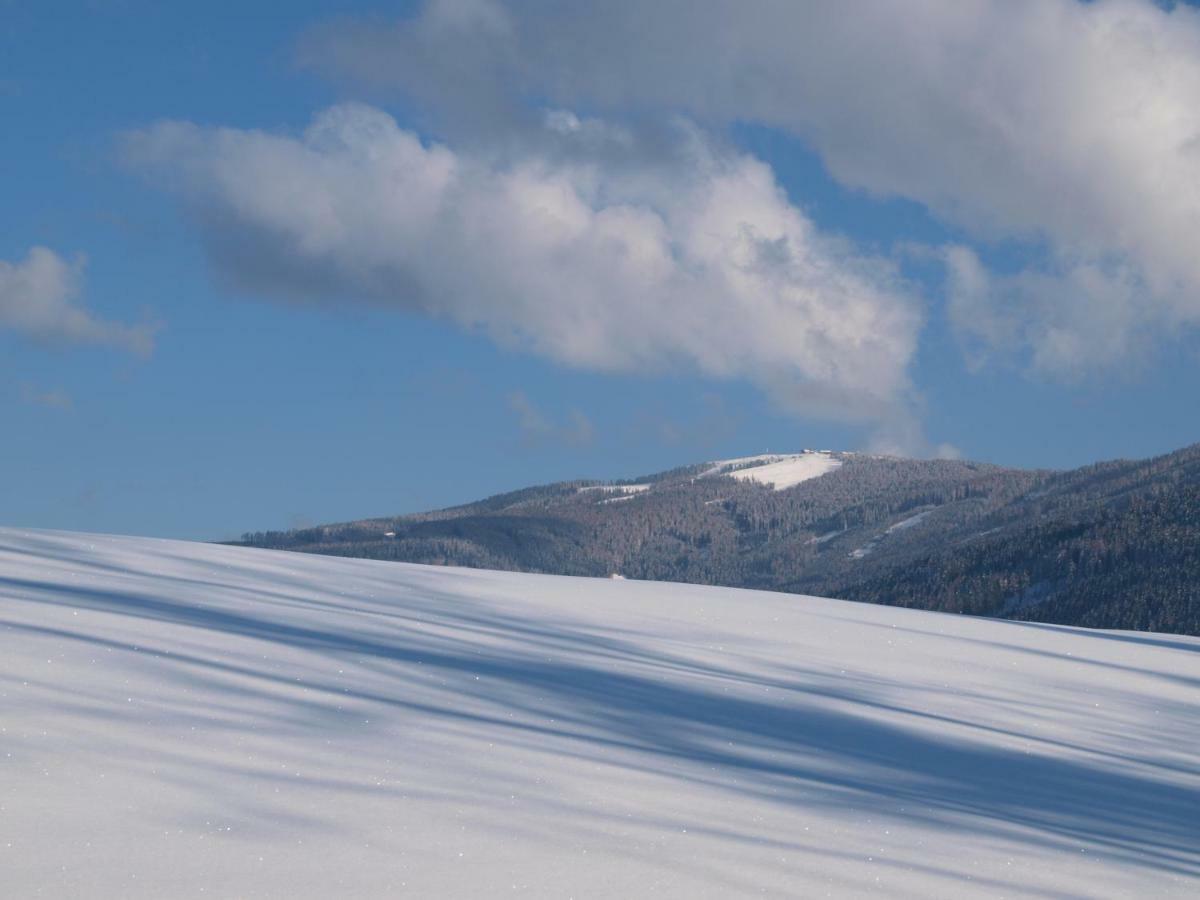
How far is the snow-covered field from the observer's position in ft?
12.8

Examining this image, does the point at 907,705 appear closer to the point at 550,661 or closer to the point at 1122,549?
the point at 550,661

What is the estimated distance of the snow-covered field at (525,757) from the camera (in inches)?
153

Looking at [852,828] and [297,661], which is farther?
[297,661]

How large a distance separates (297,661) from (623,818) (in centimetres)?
258

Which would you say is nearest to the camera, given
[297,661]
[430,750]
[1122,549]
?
[430,750]

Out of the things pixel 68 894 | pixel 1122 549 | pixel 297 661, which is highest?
pixel 1122 549

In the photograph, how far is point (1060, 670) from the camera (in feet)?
32.8

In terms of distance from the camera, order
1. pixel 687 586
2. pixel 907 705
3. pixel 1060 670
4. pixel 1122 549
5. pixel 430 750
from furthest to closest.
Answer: pixel 1122 549 < pixel 687 586 < pixel 1060 670 < pixel 907 705 < pixel 430 750

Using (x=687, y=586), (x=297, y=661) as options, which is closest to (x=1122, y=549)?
(x=687, y=586)

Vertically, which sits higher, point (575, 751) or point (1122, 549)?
point (1122, 549)

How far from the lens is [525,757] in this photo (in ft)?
16.9

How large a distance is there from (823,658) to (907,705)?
4.67 feet

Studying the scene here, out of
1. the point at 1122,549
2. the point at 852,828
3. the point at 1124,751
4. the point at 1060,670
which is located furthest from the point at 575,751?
the point at 1122,549

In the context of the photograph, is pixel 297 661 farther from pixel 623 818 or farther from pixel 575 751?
pixel 623 818
